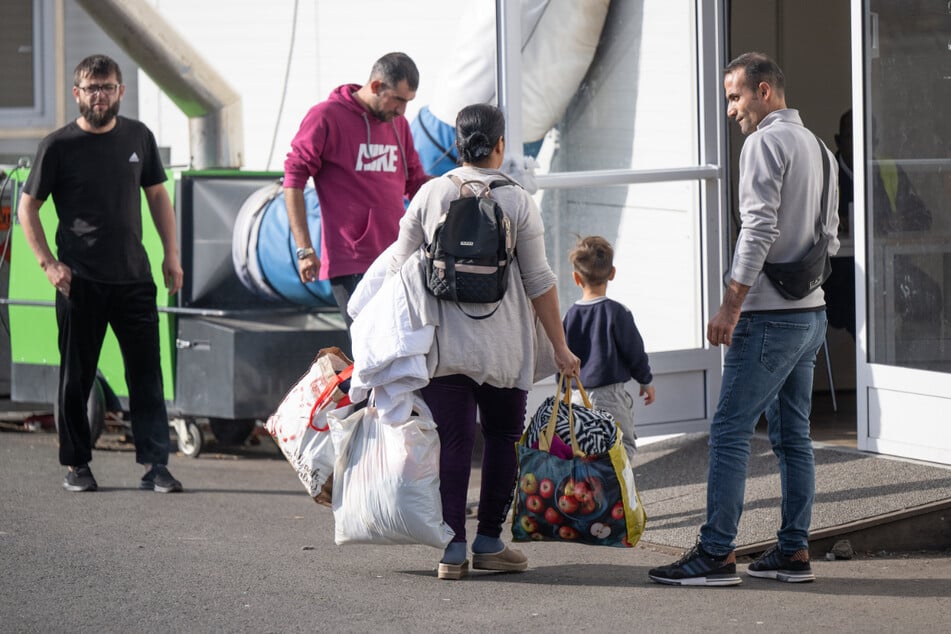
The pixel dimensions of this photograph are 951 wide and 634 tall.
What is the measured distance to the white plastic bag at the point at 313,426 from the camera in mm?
5426

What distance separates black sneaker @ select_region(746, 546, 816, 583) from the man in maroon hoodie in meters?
2.14

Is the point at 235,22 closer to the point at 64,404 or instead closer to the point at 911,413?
the point at 64,404

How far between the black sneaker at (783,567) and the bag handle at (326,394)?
5.26 feet

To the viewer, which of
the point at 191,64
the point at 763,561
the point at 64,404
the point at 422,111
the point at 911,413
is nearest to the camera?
the point at 763,561

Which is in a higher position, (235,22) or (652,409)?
(235,22)

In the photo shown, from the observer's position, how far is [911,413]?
6.52m

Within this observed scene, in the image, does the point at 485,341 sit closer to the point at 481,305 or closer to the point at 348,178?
the point at 481,305

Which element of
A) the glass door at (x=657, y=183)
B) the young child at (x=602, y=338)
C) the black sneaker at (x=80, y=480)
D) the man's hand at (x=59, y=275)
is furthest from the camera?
the glass door at (x=657, y=183)

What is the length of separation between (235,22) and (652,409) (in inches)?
268

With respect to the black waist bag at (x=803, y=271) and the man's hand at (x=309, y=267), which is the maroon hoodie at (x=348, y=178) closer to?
the man's hand at (x=309, y=267)

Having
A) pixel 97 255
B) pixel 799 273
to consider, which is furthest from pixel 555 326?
pixel 97 255

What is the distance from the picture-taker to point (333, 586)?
5305 millimetres

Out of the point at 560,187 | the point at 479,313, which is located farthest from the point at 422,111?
the point at 479,313

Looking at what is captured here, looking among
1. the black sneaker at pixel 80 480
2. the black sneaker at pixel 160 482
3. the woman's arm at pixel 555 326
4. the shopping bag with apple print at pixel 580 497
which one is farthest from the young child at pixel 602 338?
the black sneaker at pixel 80 480
